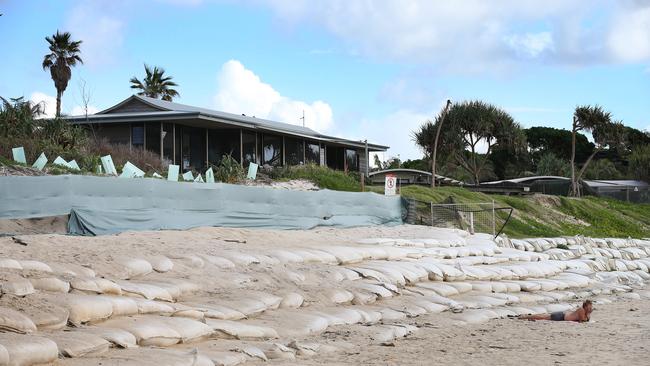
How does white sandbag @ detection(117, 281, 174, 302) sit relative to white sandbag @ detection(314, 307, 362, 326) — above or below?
above

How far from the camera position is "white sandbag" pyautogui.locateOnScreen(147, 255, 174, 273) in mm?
9688

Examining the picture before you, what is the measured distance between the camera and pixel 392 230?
58.4ft

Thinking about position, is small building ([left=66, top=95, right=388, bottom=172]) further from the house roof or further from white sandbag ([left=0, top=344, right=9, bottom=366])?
white sandbag ([left=0, top=344, right=9, bottom=366])

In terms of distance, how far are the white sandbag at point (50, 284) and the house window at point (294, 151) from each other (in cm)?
2270

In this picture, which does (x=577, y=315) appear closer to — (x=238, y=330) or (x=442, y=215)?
(x=238, y=330)

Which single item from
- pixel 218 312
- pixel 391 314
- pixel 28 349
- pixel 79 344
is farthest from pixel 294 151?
pixel 28 349

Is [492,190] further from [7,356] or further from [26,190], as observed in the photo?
[7,356]

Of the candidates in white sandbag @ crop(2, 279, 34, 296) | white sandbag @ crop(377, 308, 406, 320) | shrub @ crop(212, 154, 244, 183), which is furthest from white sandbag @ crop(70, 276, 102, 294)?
shrub @ crop(212, 154, 244, 183)

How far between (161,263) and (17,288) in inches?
108

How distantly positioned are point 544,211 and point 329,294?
68.5 ft

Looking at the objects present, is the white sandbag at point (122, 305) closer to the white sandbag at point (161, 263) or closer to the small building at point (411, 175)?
the white sandbag at point (161, 263)

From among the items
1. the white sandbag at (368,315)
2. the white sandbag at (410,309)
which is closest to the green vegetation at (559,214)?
the white sandbag at (410,309)

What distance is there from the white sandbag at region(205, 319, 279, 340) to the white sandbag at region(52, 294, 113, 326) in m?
1.08

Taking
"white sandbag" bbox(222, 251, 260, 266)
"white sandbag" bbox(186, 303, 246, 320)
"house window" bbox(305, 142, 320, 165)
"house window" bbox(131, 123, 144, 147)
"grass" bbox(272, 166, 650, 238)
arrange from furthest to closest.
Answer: "house window" bbox(305, 142, 320, 165)
"house window" bbox(131, 123, 144, 147)
"grass" bbox(272, 166, 650, 238)
"white sandbag" bbox(222, 251, 260, 266)
"white sandbag" bbox(186, 303, 246, 320)
